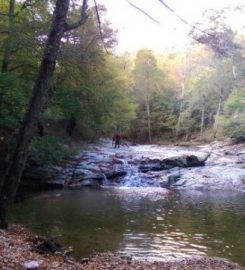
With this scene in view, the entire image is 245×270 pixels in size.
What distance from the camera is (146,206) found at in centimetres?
1862

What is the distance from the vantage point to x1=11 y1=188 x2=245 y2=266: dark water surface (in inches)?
468

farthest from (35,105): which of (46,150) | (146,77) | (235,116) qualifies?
(146,77)

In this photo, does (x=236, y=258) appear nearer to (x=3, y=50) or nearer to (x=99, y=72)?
(x=3, y=50)

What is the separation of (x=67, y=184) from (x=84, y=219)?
9.38m

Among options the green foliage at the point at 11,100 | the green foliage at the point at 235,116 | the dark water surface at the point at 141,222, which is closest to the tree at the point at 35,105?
the dark water surface at the point at 141,222

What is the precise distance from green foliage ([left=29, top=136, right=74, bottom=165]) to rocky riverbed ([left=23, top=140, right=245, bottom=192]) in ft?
3.58

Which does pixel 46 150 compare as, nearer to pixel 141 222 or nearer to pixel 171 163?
pixel 141 222

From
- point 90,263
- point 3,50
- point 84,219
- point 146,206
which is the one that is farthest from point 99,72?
point 90,263

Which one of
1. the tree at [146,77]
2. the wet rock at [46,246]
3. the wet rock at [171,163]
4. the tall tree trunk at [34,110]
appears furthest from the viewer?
the tree at [146,77]

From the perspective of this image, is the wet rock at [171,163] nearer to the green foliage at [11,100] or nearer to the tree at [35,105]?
the green foliage at [11,100]

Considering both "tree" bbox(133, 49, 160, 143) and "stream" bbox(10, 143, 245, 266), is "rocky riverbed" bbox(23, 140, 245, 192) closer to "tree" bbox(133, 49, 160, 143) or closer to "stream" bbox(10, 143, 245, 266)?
"stream" bbox(10, 143, 245, 266)

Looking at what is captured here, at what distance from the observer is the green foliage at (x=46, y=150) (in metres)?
21.9

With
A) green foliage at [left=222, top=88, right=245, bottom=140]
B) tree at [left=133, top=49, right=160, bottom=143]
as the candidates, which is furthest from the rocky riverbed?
tree at [left=133, top=49, right=160, bottom=143]

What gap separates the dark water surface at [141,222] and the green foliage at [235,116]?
1716 cm
